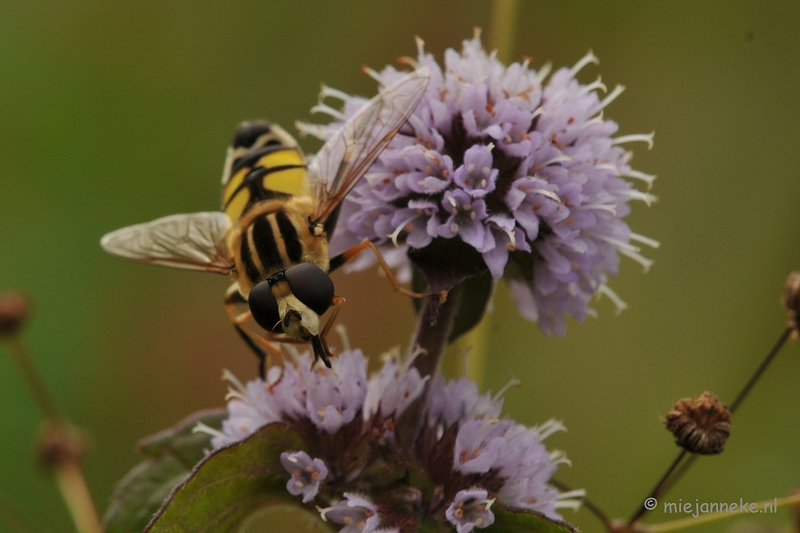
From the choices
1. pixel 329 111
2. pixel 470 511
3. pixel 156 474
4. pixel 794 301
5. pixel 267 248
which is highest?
pixel 329 111

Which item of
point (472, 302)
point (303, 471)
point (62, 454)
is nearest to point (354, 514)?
point (303, 471)

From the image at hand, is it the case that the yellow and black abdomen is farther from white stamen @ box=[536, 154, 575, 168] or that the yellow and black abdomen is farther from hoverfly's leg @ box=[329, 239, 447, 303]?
white stamen @ box=[536, 154, 575, 168]

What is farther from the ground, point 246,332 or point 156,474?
point 246,332

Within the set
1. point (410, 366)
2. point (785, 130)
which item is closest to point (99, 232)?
point (410, 366)

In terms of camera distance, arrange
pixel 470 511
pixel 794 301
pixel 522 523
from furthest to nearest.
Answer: pixel 794 301, pixel 470 511, pixel 522 523

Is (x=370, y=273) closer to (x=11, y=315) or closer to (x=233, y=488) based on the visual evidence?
(x=11, y=315)

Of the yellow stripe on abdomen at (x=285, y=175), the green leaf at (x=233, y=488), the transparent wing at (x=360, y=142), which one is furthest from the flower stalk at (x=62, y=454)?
the transparent wing at (x=360, y=142)

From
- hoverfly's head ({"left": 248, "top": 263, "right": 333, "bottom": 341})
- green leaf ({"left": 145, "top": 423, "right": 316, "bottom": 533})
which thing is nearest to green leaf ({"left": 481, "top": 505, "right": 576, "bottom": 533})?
green leaf ({"left": 145, "top": 423, "right": 316, "bottom": 533})
